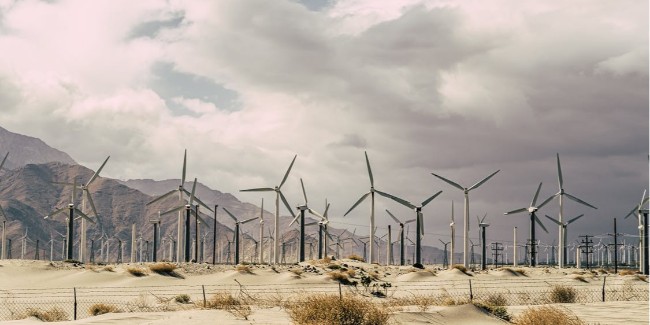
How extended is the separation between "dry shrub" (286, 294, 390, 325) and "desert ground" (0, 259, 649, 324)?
383 centimetres

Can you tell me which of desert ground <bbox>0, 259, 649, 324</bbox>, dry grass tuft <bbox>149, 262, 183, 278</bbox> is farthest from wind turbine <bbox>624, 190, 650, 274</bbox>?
dry grass tuft <bbox>149, 262, 183, 278</bbox>

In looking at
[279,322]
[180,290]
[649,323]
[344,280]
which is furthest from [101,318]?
[344,280]

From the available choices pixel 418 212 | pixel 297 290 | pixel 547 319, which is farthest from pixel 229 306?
pixel 418 212

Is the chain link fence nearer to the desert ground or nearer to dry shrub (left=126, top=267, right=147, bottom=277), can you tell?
the desert ground

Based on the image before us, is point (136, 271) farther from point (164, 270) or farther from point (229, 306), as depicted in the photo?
point (229, 306)

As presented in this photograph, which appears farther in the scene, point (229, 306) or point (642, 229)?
point (642, 229)

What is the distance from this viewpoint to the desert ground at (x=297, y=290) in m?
39.7

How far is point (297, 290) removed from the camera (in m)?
68.9

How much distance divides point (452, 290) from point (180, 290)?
90.1 feet

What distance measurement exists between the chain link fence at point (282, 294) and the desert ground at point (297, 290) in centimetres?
11

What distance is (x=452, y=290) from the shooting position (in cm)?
7338

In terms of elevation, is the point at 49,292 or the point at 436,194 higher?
the point at 436,194

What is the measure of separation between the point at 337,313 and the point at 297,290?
40004 millimetres

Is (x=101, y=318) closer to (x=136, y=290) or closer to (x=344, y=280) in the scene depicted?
(x=136, y=290)
